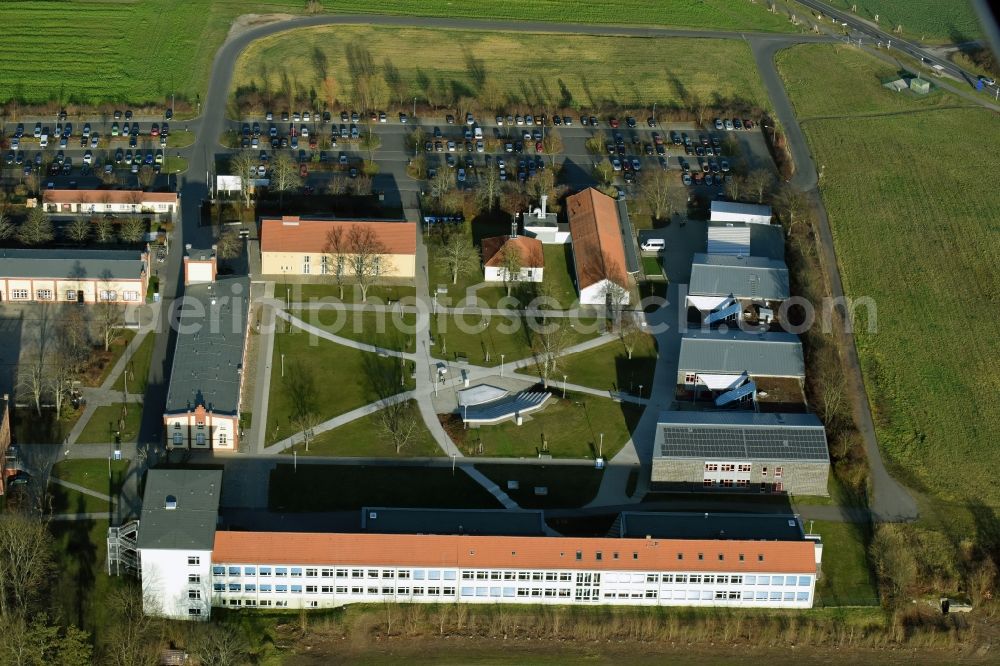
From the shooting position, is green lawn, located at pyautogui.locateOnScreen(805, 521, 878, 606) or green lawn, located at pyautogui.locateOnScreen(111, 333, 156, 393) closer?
green lawn, located at pyautogui.locateOnScreen(805, 521, 878, 606)

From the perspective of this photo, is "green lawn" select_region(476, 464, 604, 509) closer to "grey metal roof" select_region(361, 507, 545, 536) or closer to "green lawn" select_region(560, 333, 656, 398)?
"grey metal roof" select_region(361, 507, 545, 536)

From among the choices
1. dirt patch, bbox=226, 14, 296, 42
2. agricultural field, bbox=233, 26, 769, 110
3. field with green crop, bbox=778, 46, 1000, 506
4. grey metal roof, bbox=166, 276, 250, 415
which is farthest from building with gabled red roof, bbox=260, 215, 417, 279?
dirt patch, bbox=226, 14, 296, 42

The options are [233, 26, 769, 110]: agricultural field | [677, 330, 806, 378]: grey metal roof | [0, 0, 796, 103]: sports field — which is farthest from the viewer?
[233, 26, 769, 110]: agricultural field

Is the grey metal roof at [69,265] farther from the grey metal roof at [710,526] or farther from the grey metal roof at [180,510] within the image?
the grey metal roof at [710,526]

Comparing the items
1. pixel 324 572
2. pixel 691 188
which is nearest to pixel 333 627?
pixel 324 572

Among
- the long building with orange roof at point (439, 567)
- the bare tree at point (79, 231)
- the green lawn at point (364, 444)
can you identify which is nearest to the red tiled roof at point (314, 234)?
the bare tree at point (79, 231)

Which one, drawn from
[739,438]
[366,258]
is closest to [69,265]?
[366,258]
